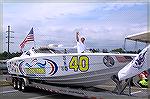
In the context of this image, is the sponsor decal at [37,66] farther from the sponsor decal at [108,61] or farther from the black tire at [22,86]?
the sponsor decal at [108,61]

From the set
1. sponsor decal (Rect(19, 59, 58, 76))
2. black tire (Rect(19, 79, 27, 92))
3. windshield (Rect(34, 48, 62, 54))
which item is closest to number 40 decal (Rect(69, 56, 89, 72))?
sponsor decal (Rect(19, 59, 58, 76))

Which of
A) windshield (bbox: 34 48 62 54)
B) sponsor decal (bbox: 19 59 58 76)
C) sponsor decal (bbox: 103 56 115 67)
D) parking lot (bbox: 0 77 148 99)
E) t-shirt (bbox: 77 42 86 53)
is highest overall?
t-shirt (bbox: 77 42 86 53)

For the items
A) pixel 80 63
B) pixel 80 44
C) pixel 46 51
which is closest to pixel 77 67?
pixel 80 63

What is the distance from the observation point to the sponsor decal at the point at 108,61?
29.2ft

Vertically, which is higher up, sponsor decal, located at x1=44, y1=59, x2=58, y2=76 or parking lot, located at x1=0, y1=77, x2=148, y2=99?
sponsor decal, located at x1=44, y1=59, x2=58, y2=76

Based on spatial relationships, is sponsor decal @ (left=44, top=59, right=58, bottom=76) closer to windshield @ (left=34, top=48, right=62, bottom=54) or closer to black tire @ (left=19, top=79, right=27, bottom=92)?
windshield @ (left=34, top=48, right=62, bottom=54)

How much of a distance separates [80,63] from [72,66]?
1.31 feet

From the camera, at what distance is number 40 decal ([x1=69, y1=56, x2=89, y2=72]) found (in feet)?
30.4

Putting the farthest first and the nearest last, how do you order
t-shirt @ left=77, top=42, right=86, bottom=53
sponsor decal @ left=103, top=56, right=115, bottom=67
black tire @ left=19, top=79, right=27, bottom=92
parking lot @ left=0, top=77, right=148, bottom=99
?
black tire @ left=19, top=79, right=27, bottom=92
t-shirt @ left=77, top=42, right=86, bottom=53
sponsor decal @ left=103, top=56, right=115, bottom=67
parking lot @ left=0, top=77, right=148, bottom=99

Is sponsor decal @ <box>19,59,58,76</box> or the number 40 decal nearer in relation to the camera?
the number 40 decal

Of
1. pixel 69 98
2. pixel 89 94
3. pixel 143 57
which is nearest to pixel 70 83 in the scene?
pixel 69 98

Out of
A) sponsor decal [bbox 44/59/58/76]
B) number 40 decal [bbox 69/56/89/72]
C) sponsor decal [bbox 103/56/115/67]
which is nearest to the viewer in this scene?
sponsor decal [bbox 103/56/115/67]

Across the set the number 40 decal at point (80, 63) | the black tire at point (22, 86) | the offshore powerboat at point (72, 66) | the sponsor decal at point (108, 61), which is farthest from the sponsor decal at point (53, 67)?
the black tire at point (22, 86)

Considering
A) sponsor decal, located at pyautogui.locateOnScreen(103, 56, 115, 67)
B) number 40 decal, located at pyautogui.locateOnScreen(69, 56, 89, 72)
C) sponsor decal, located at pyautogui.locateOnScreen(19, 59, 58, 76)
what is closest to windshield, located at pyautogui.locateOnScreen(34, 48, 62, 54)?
sponsor decal, located at pyautogui.locateOnScreen(19, 59, 58, 76)
